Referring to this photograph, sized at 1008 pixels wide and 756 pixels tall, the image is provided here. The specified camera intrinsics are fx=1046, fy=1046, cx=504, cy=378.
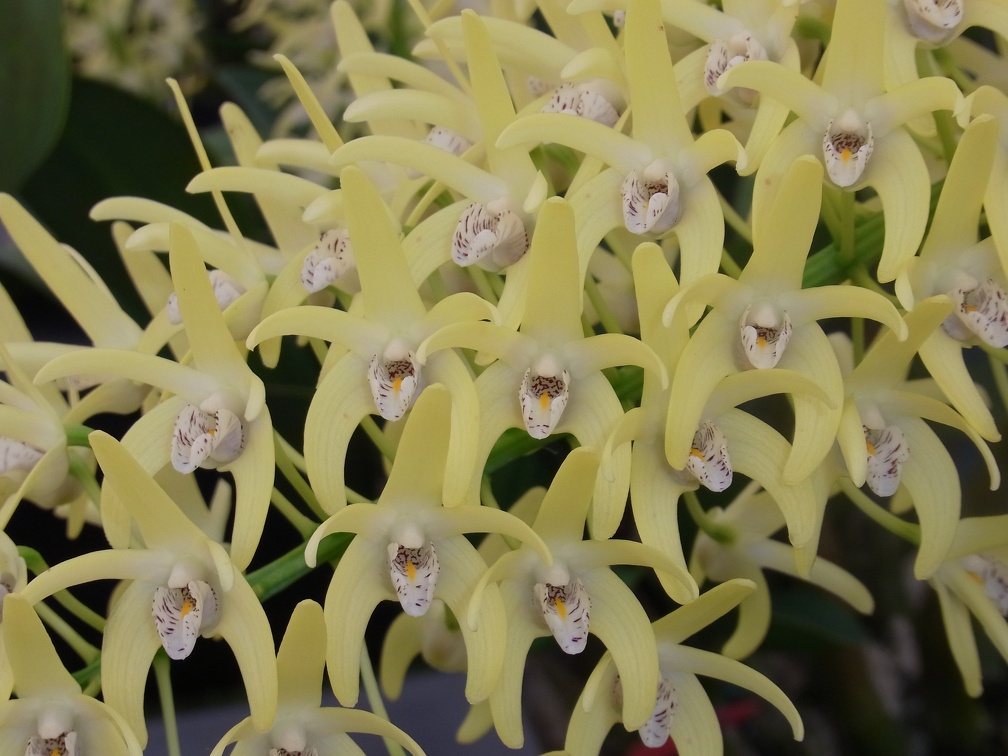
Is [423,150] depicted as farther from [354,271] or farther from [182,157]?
[182,157]

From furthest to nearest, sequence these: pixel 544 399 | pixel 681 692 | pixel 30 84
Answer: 1. pixel 30 84
2. pixel 681 692
3. pixel 544 399

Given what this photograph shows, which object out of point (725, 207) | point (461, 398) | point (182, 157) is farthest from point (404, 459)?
point (182, 157)

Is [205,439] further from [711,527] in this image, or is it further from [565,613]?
[711,527]

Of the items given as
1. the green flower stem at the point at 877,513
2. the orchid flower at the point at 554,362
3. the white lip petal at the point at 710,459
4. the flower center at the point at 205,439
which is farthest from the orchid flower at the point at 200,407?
the green flower stem at the point at 877,513

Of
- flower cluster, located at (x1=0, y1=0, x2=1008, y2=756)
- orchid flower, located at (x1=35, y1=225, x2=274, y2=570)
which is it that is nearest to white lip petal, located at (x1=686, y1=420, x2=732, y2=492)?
flower cluster, located at (x1=0, y1=0, x2=1008, y2=756)

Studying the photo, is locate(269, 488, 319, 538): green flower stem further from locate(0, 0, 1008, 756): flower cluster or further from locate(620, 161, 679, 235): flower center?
locate(620, 161, 679, 235): flower center

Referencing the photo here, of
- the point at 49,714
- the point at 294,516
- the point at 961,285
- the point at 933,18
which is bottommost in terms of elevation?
the point at 49,714

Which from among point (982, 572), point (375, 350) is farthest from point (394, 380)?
point (982, 572)
